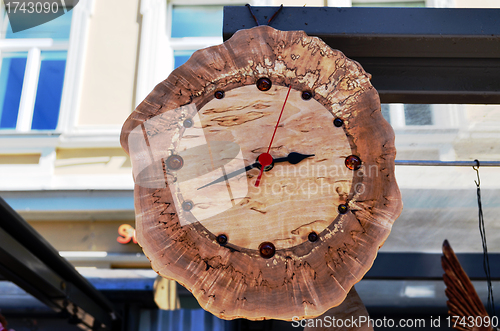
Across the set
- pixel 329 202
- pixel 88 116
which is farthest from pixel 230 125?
pixel 88 116

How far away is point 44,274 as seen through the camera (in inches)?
109

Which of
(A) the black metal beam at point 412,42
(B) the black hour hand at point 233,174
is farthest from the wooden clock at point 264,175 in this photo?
(A) the black metal beam at point 412,42

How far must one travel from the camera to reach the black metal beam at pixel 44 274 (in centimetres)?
246

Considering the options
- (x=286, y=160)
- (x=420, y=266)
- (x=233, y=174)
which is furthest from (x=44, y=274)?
(x=420, y=266)

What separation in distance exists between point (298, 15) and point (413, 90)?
625 mm

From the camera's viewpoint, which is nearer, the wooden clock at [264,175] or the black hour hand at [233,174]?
the wooden clock at [264,175]

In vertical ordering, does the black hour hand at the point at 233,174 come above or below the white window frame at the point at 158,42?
below

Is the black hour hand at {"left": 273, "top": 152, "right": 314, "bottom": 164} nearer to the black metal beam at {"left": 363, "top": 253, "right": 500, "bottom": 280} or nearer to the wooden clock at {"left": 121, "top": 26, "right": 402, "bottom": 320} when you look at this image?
the wooden clock at {"left": 121, "top": 26, "right": 402, "bottom": 320}

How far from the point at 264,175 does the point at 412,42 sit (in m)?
0.96

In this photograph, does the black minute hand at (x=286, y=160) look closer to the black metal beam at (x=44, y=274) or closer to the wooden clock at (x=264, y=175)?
the wooden clock at (x=264, y=175)

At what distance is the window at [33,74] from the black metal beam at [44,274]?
202cm

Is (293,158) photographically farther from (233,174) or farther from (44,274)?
(44,274)

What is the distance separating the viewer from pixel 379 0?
441 cm

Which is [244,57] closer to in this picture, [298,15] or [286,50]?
[286,50]
